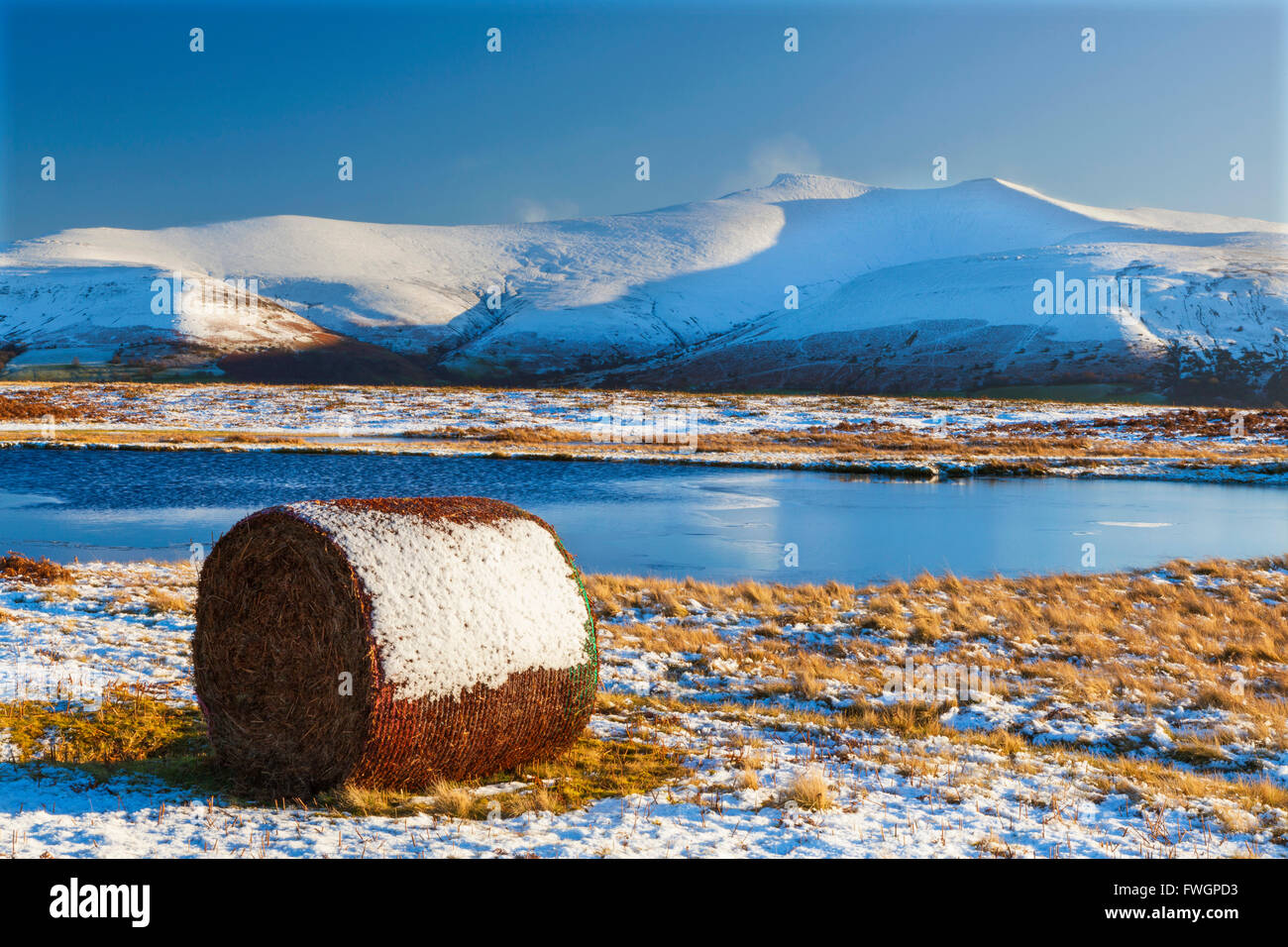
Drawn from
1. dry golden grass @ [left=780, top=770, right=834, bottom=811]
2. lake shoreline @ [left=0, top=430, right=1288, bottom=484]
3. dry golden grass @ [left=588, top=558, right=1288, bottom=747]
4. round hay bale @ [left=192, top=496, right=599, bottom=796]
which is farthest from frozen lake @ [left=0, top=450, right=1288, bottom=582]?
dry golden grass @ [left=780, top=770, right=834, bottom=811]

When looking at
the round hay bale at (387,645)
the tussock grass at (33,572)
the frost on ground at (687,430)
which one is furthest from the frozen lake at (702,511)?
the round hay bale at (387,645)

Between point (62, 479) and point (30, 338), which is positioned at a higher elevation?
point (30, 338)

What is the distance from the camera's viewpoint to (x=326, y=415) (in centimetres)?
6969

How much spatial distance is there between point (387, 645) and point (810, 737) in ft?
14.2

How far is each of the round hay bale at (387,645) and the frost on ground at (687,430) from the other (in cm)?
3656

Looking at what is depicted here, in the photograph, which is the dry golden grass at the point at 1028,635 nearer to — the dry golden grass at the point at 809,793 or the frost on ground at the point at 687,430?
the dry golden grass at the point at 809,793

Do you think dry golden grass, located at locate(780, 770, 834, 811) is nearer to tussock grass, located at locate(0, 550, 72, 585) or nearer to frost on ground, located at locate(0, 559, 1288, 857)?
frost on ground, located at locate(0, 559, 1288, 857)

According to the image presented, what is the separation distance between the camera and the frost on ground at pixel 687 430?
150ft

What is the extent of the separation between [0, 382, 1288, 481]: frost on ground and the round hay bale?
36558 mm

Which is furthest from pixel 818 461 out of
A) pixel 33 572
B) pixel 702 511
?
pixel 33 572
